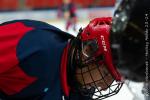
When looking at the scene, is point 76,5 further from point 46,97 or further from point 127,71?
point 127,71

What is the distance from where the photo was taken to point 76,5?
20.2ft

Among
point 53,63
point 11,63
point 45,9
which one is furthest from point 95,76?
point 45,9

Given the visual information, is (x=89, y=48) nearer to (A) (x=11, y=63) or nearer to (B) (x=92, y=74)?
(B) (x=92, y=74)

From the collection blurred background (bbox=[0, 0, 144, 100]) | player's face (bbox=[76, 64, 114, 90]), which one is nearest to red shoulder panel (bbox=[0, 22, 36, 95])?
player's face (bbox=[76, 64, 114, 90])

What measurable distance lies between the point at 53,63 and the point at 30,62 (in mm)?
71

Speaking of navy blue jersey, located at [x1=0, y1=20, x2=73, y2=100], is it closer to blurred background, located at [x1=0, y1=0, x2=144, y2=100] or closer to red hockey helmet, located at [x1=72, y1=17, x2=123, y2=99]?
red hockey helmet, located at [x1=72, y1=17, x2=123, y2=99]

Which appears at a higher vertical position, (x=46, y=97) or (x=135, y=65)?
(x=135, y=65)

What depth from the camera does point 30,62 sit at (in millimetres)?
1162

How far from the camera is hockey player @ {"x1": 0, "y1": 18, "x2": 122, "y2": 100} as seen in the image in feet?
3.75

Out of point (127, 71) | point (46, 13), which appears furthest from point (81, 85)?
point (46, 13)

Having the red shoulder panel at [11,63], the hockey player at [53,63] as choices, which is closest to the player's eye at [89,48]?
the hockey player at [53,63]

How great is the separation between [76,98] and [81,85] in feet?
0.37

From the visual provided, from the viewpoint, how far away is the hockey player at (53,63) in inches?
45.0

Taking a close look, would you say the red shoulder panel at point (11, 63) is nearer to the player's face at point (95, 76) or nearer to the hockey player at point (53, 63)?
the hockey player at point (53, 63)
